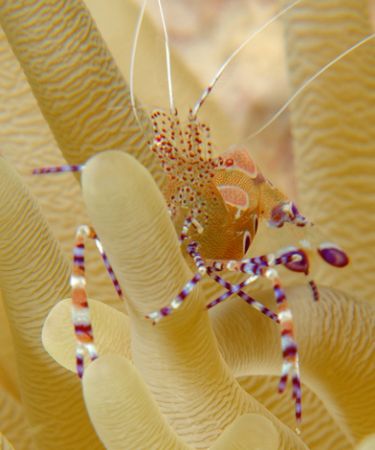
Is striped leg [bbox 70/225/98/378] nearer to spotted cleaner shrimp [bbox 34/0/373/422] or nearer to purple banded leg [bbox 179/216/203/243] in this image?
spotted cleaner shrimp [bbox 34/0/373/422]

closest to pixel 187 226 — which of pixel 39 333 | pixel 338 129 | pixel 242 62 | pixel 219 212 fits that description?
pixel 219 212

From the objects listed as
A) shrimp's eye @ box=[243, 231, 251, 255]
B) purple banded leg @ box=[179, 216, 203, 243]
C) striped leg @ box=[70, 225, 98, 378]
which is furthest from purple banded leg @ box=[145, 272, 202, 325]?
shrimp's eye @ box=[243, 231, 251, 255]

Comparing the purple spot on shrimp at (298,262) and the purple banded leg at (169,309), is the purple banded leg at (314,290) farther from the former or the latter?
the purple banded leg at (169,309)

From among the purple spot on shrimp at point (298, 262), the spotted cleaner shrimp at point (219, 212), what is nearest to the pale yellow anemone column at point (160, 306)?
the spotted cleaner shrimp at point (219, 212)

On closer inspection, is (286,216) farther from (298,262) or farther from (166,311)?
(166,311)

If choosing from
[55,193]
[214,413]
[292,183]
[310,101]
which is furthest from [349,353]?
[292,183]

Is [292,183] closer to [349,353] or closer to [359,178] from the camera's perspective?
[359,178]
